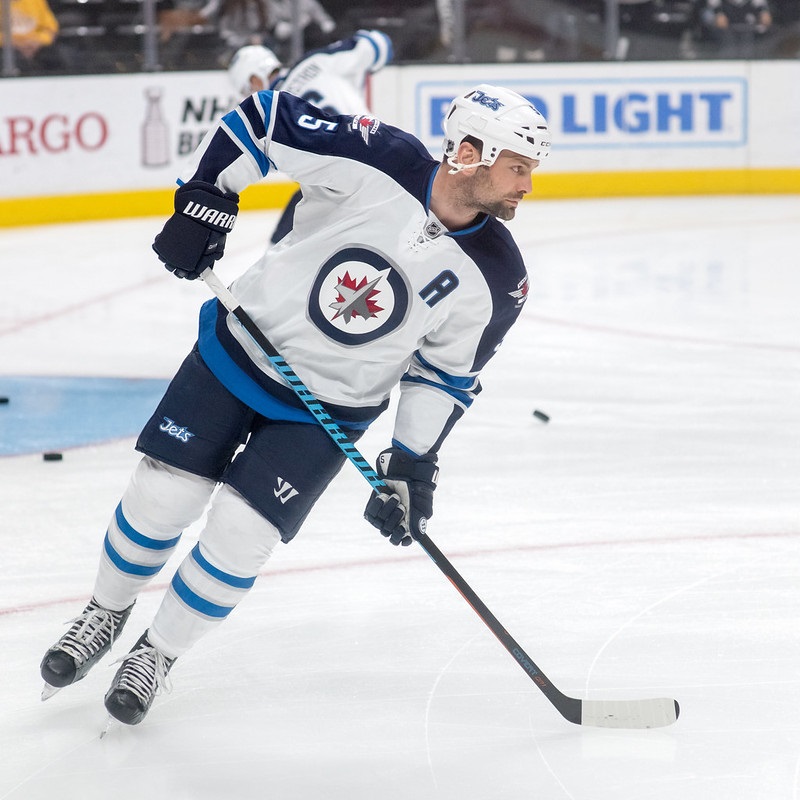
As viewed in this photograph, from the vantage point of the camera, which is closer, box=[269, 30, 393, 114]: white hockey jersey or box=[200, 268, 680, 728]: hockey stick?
box=[200, 268, 680, 728]: hockey stick

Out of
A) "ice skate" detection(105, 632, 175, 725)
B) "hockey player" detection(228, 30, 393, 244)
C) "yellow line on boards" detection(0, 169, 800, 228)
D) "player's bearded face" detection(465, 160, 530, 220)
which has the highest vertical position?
"player's bearded face" detection(465, 160, 530, 220)

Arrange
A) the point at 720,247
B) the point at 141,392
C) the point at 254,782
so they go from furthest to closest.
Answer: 1. the point at 720,247
2. the point at 141,392
3. the point at 254,782

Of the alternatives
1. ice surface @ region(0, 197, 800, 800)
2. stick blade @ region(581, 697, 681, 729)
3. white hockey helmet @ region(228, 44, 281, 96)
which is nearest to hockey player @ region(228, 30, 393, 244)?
white hockey helmet @ region(228, 44, 281, 96)

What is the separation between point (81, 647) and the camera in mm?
2451

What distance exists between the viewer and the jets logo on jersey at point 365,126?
7.91 feet

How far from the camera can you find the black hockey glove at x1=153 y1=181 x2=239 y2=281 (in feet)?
7.79

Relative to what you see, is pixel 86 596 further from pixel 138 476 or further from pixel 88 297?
pixel 88 297

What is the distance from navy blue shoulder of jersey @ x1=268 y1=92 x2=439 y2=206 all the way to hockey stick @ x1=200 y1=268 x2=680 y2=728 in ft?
0.91

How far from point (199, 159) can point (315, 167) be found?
0.21m

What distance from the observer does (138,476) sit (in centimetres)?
241

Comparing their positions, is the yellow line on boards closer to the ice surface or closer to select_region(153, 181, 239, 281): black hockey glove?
the ice surface

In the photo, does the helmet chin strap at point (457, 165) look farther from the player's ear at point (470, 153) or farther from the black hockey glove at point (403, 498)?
the black hockey glove at point (403, 498)

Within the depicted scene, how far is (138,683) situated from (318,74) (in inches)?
154

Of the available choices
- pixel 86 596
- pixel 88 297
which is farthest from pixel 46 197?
pixel 86 596
